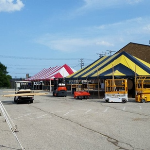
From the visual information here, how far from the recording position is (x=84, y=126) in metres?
9.88

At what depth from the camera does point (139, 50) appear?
41.7 metres

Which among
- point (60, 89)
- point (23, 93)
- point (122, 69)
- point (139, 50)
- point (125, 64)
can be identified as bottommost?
point (23, 93)

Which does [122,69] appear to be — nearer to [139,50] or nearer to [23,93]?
[23,93]

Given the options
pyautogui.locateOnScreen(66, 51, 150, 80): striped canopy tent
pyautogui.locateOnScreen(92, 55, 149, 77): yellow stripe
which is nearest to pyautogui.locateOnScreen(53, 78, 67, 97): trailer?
pyautogui.locateOnScreen(66, 51, 150, 80): striped canopy tent

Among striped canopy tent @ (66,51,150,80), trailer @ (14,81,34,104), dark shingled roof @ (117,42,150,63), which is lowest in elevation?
trailer @ (14,81,34,104)

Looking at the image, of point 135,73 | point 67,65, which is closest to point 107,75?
point 135,73

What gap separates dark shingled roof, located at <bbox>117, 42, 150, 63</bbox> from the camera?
133 feet

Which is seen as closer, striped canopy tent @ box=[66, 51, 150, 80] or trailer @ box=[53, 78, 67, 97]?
striped canopy tent @ box=[66, 51, 150, 80]

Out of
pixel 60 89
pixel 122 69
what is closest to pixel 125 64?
pixel 122 69

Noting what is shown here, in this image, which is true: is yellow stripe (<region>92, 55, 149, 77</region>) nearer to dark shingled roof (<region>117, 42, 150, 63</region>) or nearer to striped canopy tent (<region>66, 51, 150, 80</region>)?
striped canopy tent (<region>66, 51, 150, 80</region>)

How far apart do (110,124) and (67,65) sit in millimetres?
39789

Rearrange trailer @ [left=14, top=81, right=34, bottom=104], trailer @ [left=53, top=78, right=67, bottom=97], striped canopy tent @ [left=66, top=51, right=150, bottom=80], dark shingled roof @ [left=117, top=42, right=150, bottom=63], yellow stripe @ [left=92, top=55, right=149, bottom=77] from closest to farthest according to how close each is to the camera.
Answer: trailer @ [left=14, top=81, right=34, bottom=104] → striped canopy tent @ [left=66, top=51, right=150, bottom=80] → yellow stripe @ [left=92, top=55, right=149, bottom=77] → trailer @ [left=53, top=78, right=67, bottom=97] → dark shingled roof @ [left=117, top=42, right=150, bottom=63]

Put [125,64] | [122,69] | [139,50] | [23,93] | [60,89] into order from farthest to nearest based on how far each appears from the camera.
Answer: [139,50] → [60,89] → [125,64] → [122,69] → [23,93]

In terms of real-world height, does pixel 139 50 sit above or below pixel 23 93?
above
